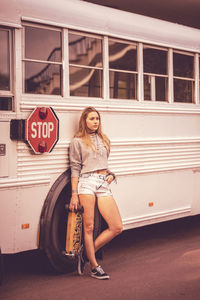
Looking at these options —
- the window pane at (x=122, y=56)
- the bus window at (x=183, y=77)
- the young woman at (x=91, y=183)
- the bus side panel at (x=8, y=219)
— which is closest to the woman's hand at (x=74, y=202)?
the young woman at (x=91, y=183)

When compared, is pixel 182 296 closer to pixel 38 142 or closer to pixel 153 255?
pixel 153 255

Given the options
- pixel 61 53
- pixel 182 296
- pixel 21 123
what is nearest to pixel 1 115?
pixel 21 123

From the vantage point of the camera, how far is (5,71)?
4.29 metres

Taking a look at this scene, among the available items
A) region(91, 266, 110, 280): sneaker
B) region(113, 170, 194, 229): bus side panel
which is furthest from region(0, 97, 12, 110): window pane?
region(91, 266, 110, 280): sneaker

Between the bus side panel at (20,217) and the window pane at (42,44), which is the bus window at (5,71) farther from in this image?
the bus side panel at (20,217)

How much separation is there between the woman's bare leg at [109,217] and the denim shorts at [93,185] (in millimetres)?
72

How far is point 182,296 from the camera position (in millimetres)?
4141

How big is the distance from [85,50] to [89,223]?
5.97 ft

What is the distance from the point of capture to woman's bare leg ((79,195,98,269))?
4.65 m

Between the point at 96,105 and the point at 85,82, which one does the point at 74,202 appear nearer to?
the point at 96,105

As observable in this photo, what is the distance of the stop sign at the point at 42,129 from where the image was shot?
14.4 ft

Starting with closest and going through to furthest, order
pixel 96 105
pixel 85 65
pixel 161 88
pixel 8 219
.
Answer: pixel 8 219 → pixel 85 65 → pixel 96 105 → pixel 161 88

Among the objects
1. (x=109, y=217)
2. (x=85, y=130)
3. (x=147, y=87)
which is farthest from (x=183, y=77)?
(x=109, y=217)

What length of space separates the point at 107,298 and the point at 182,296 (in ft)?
2.21
